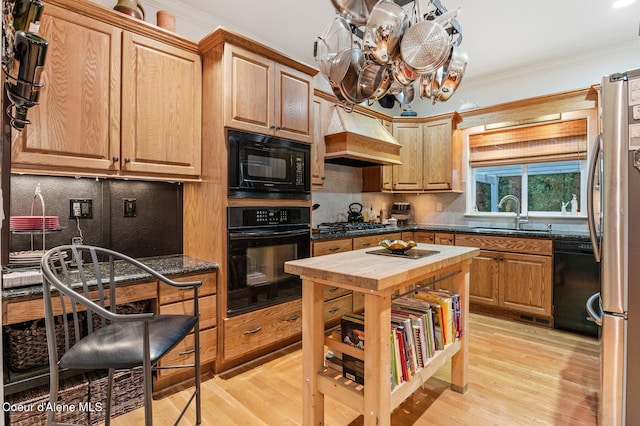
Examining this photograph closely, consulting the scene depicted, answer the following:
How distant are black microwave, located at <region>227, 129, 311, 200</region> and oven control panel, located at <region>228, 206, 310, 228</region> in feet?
0.32

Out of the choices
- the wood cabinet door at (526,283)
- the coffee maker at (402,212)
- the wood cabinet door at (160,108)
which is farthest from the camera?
the coffee maker at (402,212)

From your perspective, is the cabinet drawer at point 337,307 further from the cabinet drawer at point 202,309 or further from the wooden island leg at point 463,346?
the wooden island leg at point 463,346

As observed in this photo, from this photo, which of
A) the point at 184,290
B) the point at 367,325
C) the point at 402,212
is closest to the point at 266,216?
the point at 184,290

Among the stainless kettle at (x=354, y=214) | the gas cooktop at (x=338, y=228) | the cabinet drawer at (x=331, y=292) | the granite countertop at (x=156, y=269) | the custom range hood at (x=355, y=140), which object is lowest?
the cabinet drawer at (x=331, y=292)

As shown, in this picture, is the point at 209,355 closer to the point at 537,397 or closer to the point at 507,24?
the point at 537,397

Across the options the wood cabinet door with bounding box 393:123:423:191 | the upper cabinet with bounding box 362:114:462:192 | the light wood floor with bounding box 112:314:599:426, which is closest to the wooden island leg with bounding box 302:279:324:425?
the light wood floor with bounding box 112:314:599:426

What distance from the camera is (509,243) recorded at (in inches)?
134

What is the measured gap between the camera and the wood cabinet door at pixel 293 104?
258 centimetres

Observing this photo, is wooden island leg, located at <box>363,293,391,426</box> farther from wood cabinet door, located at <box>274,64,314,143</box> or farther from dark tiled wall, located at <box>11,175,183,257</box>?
dark tiled wall, located at <box>11,175,183,257</box>

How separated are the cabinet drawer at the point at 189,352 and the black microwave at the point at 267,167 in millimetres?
967

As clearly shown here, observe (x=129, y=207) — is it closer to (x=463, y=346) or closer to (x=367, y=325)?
(x=367, y=325)

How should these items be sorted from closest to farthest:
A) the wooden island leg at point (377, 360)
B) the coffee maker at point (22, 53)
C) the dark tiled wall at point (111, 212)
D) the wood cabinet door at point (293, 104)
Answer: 1. the coffee maker at point (22, 53)
2. the wooden island leg at point (377, 360)
3. the dark tiled wall at point (111, 212)
4. the wood cabinet door at point (293, 104)

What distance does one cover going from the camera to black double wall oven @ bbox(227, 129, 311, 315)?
229 cm

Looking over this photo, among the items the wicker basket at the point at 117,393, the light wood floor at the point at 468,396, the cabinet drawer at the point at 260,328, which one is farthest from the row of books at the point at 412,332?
the wicker basket at the point at 117,393
